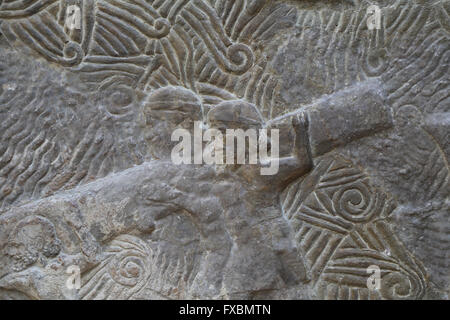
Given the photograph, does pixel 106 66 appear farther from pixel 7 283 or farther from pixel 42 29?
pixel 7 283

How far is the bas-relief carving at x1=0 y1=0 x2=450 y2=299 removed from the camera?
2.50 meters

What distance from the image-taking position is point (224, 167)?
2527mm

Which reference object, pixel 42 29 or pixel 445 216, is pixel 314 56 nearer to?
pixel 445 216

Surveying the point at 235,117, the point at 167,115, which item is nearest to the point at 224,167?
the point at 235,117

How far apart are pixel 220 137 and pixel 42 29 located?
1.01 m

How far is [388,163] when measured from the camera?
253 cm

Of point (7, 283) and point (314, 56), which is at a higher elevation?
point (314, 56)

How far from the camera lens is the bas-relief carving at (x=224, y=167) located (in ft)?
8.20

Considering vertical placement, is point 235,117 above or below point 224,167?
above

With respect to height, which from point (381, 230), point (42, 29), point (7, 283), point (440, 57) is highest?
point (42, 29)

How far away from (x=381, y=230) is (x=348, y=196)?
0.72 feet

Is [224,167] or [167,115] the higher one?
[167,115]

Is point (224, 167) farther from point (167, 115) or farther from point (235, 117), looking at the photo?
point (167, 115)

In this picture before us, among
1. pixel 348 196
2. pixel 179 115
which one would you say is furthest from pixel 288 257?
pixel 179 115
